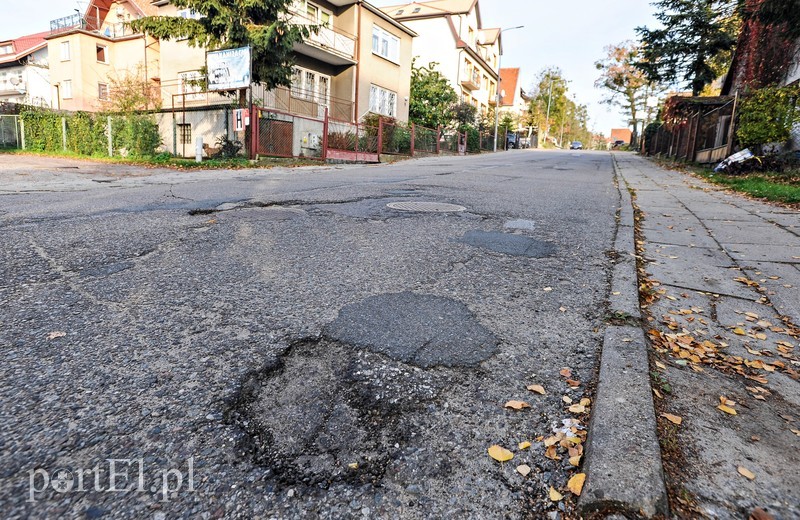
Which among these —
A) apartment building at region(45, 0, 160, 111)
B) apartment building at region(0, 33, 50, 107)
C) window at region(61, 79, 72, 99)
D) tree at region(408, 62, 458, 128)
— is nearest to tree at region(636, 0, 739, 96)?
tree at region(408, 62, 458, 128)

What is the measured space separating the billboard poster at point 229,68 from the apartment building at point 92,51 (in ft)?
60.3

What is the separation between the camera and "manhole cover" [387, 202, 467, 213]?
5.77m

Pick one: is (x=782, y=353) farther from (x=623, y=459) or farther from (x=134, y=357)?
(x=134, y=357)

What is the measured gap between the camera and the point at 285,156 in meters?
16.8

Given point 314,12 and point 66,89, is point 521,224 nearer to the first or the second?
point 314,12

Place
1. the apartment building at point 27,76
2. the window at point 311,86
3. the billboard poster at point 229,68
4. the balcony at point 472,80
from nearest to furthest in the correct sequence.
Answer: the billboard poster at point 229,68, the window at point 311,86, the apartment building at point 27,76, the balcony at point 472,80

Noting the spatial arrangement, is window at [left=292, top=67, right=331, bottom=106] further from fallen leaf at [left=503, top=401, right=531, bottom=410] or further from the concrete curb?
fallen leaf at [left=503, top=401, right=531, bottom=410]

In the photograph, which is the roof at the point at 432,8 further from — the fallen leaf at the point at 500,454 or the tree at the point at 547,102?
the fallen leaf at the point at 500,454

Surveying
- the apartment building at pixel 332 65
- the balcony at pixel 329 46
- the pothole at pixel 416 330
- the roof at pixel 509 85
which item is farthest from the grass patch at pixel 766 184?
the roof at pixel 509 85

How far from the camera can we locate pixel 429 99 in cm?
3022

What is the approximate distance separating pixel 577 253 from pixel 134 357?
10.9 ft

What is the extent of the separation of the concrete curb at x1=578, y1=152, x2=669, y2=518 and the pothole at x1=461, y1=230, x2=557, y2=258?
1.63 meters

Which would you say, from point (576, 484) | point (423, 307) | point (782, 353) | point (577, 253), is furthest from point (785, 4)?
point (576, 484)

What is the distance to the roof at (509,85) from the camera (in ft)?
225
